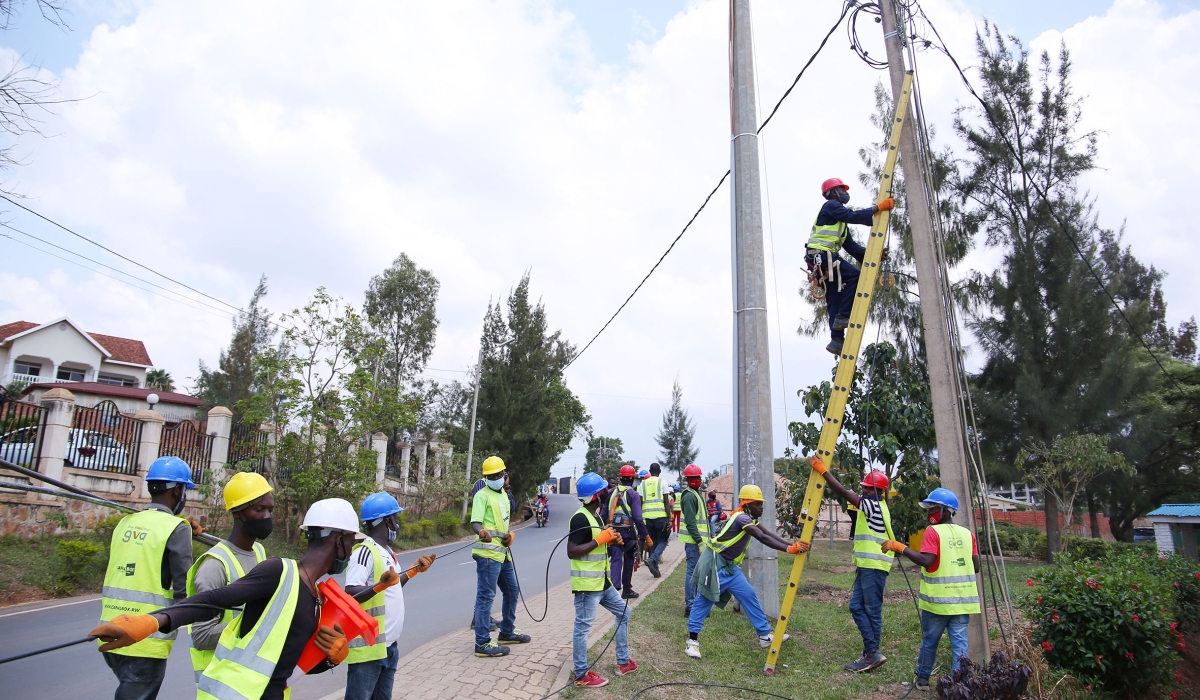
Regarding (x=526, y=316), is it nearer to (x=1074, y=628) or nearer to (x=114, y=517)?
(x=114, y=517)

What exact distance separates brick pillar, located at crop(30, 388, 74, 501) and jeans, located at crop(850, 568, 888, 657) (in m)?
14.3

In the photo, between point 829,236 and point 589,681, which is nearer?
point 589,681

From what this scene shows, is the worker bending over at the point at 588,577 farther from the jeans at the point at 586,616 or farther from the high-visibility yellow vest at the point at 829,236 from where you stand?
the high-visibility yellow vest at the point at 829,236

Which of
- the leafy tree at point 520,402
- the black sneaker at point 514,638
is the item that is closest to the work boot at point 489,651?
the black sneaker at point 514,638

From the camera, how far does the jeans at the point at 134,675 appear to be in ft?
11.8

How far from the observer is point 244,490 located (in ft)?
10.9

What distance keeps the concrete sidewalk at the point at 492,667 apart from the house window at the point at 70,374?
128 feet

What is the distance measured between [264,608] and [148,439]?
14.9 m

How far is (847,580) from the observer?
13375mm

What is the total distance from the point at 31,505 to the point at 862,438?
47.1ft

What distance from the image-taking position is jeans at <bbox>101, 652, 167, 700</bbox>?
3596 millimetres

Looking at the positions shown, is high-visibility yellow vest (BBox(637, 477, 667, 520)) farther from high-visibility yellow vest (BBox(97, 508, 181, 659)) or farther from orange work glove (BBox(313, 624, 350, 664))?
orange work glove (BBox(313, 624, 350, 664))

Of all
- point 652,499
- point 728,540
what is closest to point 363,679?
point 728,540

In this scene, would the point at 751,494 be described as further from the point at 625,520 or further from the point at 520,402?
the point at 520,402
